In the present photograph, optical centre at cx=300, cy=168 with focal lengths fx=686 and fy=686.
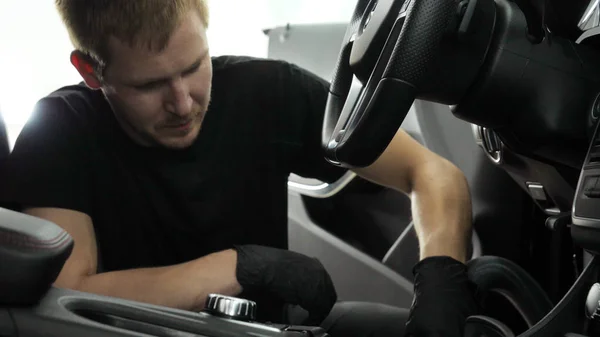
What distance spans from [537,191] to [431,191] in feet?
0.79

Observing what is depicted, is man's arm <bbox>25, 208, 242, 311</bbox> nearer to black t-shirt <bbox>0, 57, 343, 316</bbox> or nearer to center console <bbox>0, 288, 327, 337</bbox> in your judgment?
black t-shirt <bbox>0, 57, 343, 316</bbox>

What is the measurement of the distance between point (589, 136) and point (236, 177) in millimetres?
817

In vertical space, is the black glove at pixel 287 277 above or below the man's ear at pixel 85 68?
below

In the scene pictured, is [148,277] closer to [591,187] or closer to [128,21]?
[128,21]

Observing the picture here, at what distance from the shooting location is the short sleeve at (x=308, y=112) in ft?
4.73

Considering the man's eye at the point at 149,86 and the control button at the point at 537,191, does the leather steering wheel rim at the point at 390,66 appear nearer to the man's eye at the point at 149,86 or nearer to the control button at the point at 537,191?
the control button at the point at 537,191

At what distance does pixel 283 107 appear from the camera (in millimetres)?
1442

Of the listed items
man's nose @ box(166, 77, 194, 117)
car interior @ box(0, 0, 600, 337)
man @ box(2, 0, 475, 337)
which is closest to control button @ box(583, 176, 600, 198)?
car interior @ box(0, 0, 600, 337)

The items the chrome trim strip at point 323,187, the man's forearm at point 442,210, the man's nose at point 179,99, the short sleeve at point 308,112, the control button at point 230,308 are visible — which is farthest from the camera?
the chrome trim strip at point 323,187

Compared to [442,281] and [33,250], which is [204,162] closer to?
[442,281]

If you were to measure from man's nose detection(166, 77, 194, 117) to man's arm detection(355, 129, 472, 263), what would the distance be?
377 millimetres

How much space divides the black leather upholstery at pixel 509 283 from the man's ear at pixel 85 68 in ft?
2.59

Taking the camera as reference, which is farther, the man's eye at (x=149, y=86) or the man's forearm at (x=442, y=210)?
the man's eye at (x=149, y=86)

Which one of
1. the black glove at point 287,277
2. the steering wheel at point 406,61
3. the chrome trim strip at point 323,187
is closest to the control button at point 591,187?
the steering wheel at point 406,61
